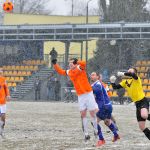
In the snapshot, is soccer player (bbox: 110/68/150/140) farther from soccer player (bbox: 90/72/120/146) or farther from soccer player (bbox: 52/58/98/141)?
soccer player (bbox: 90/72/120/146)

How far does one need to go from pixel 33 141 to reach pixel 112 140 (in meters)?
2.09

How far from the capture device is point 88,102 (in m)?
15.2

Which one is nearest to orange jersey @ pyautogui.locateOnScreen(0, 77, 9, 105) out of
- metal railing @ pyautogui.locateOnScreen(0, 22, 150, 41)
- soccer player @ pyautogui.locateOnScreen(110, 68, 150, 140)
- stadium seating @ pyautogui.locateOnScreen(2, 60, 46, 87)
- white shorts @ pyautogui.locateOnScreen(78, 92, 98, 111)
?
white shorts @ pyautogui.locateOnScreen(78, 92, 98, 111)

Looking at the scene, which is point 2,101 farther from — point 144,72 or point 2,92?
point 144,72

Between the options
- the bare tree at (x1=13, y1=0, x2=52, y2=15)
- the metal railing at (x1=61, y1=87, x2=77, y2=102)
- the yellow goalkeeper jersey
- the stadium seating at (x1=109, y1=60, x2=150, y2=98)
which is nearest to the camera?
the yellow goalkeeper jersey

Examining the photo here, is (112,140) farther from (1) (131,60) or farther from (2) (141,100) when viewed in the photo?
(1) (131,60)

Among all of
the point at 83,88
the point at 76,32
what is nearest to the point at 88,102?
the point at 83,88

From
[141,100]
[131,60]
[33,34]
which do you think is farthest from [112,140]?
[131,60]

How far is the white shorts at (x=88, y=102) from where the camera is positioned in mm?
15211

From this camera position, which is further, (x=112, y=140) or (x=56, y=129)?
Answer: (x=56, y=129)

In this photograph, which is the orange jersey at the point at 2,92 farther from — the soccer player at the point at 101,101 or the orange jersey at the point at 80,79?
the soccer player at the point at 101,101

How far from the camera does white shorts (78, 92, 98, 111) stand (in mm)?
15211

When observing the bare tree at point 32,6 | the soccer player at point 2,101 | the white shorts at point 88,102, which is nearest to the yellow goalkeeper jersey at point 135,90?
the white shorts at point 88,102

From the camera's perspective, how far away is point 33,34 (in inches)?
2024
